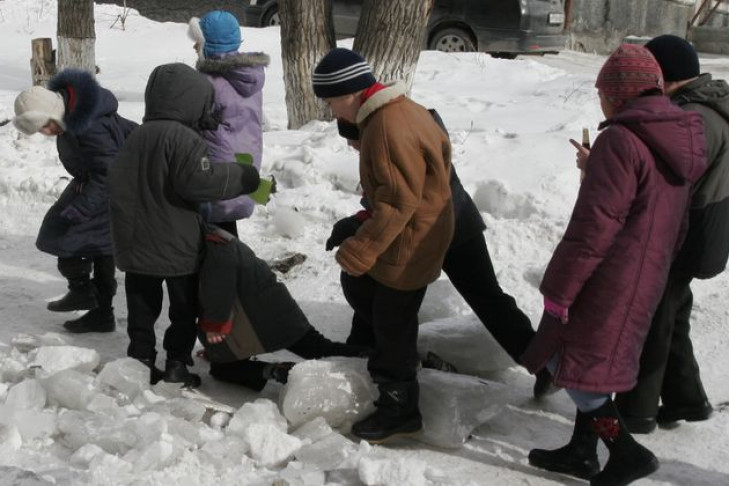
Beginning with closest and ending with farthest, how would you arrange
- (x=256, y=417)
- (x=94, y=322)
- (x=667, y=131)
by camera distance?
(x=667, y=131), (x=256, y=417), (x=94, y=322)

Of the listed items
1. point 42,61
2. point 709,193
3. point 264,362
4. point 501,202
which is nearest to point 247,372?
point 264,362

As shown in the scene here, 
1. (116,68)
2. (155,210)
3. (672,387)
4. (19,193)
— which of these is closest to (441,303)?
(672,387)

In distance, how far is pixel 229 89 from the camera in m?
4.88

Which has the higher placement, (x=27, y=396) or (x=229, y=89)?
(x=229, y=89)

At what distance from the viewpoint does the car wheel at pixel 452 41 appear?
14336 millimetres

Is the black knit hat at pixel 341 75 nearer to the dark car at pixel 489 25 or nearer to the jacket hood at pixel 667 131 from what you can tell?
the jacket hood at pixel 667 131

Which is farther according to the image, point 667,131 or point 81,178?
point 81,178

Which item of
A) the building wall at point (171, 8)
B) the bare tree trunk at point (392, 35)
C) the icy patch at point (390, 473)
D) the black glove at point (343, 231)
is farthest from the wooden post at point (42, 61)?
the building wall at point (171, 8)

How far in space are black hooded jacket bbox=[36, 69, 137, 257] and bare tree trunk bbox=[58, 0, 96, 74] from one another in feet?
18.0

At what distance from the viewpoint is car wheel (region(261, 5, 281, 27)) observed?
50.3 feet

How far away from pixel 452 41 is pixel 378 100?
11217 mm

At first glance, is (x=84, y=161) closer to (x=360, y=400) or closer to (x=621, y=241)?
(x=360, y=400)

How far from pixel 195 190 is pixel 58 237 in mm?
1273

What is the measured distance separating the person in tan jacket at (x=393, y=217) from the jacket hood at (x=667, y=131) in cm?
67
